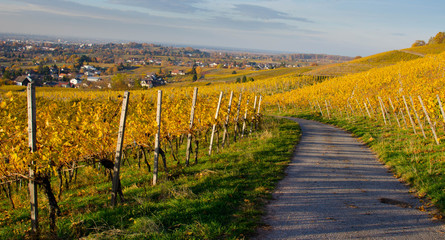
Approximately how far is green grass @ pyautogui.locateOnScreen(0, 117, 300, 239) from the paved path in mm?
478

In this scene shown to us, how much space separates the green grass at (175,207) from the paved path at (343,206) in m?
0.48

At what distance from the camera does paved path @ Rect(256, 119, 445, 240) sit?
474 centimetres

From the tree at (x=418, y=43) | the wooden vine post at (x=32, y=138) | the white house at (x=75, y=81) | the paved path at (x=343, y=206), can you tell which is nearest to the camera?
the wooden vine post at (x=32, y=138)

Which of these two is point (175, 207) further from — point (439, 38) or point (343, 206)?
point (439, 38)

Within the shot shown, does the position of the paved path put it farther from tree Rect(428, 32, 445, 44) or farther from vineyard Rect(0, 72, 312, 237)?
tree Rect(428, 32, 445, 44)

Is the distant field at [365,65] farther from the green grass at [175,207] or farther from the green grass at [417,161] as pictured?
the green grass at [175,207]

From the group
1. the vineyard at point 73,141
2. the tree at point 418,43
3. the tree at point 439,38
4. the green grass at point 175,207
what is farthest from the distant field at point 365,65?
the green grass at point 175,207

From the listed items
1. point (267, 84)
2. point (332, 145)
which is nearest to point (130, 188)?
point (332, 145)

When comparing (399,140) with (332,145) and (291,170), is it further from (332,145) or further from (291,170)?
(291,170)

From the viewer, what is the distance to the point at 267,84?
56781mm

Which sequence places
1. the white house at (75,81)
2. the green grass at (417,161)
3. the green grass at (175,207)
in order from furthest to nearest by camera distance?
the white house at (75,81), the green grass at (417,161), the green grass at (175,207)

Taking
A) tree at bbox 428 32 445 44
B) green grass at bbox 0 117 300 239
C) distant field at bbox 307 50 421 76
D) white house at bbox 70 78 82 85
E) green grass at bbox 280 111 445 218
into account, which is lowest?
white house at bbox 70 78 82 85

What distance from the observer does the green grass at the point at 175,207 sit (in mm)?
4625

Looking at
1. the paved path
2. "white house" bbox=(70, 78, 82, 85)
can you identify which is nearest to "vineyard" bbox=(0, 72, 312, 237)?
the paved path
